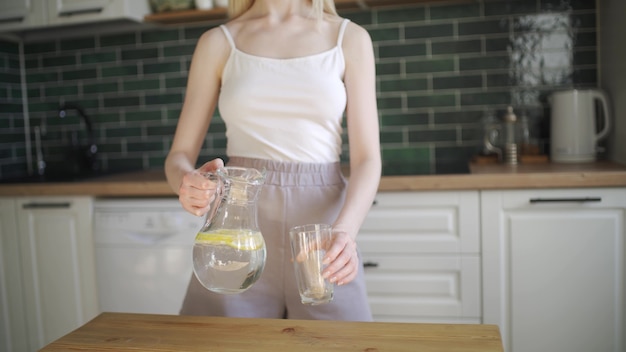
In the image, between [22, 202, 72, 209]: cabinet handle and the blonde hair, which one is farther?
[22, 202, 72, 209]: cabinet handle

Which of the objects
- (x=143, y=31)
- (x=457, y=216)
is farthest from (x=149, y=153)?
(x=457, y=216)

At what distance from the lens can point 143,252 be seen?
2.38m

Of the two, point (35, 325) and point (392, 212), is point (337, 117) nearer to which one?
point (392, 212)

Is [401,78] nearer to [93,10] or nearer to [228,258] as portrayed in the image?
[93,10]

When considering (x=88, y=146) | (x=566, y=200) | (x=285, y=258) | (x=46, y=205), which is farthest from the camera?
(x=88, y=146)

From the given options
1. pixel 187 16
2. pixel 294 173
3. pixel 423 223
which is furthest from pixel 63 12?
pixel 294 173

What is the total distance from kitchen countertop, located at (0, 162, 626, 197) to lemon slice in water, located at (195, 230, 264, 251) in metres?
1.32

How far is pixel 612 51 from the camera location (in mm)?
2352

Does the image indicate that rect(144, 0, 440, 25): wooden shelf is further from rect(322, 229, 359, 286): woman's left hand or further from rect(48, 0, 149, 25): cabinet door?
rect(322, 229, 359, 286): woman's left hand

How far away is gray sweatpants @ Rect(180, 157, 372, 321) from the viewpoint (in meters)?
1.20

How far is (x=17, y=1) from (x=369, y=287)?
1.89 m

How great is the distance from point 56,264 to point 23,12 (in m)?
1.08

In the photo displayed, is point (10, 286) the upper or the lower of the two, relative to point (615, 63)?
lower

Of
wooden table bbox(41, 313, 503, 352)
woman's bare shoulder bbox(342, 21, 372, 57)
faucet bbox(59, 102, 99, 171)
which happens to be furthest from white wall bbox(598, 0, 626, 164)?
faucet bbox(59, 102, 99, 171)
